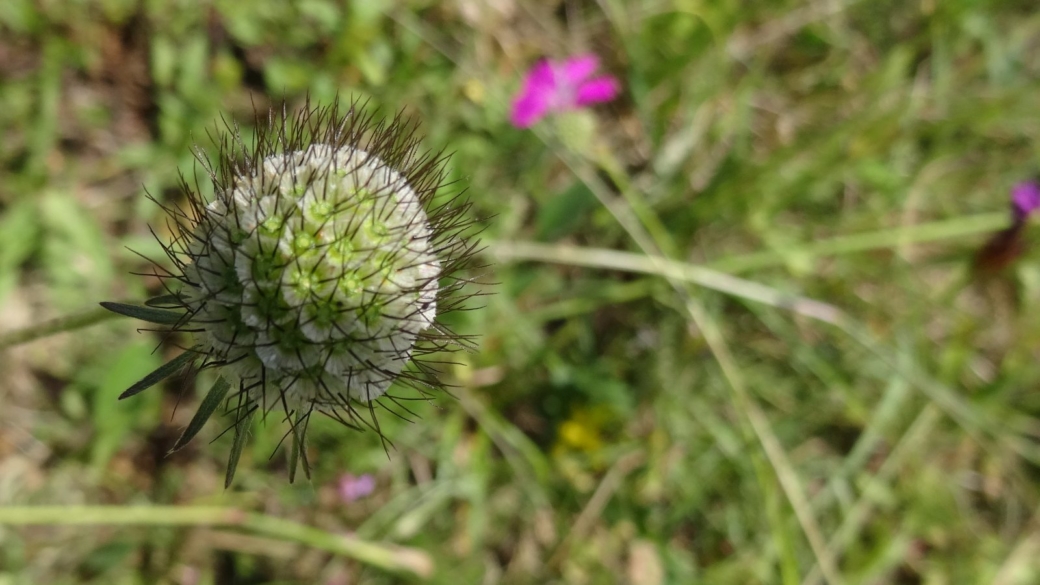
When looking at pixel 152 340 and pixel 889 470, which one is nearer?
pixel 152 340

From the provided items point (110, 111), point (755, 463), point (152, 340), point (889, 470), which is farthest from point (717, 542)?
point (110, 111)

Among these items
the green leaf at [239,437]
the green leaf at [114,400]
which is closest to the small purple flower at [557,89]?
the green leaf at [114,400]

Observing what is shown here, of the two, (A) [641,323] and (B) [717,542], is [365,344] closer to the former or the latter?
(A) [641,323]

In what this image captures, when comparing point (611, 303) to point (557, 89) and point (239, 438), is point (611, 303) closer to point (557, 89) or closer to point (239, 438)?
point (557, 89)

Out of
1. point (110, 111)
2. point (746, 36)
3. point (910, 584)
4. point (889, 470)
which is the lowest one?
point (910, 584)

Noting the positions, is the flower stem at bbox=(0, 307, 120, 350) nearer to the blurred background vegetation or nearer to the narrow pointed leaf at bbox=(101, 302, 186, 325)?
the narrow pointed leaf at bbox=(101, 302, 186, 325)

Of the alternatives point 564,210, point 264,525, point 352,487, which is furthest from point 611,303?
point 264,525

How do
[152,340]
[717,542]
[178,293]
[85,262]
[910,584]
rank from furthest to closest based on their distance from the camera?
1. [910,584]
2. [717,542]
3. [85,262]
4. [152,340]
5. [178,293]
